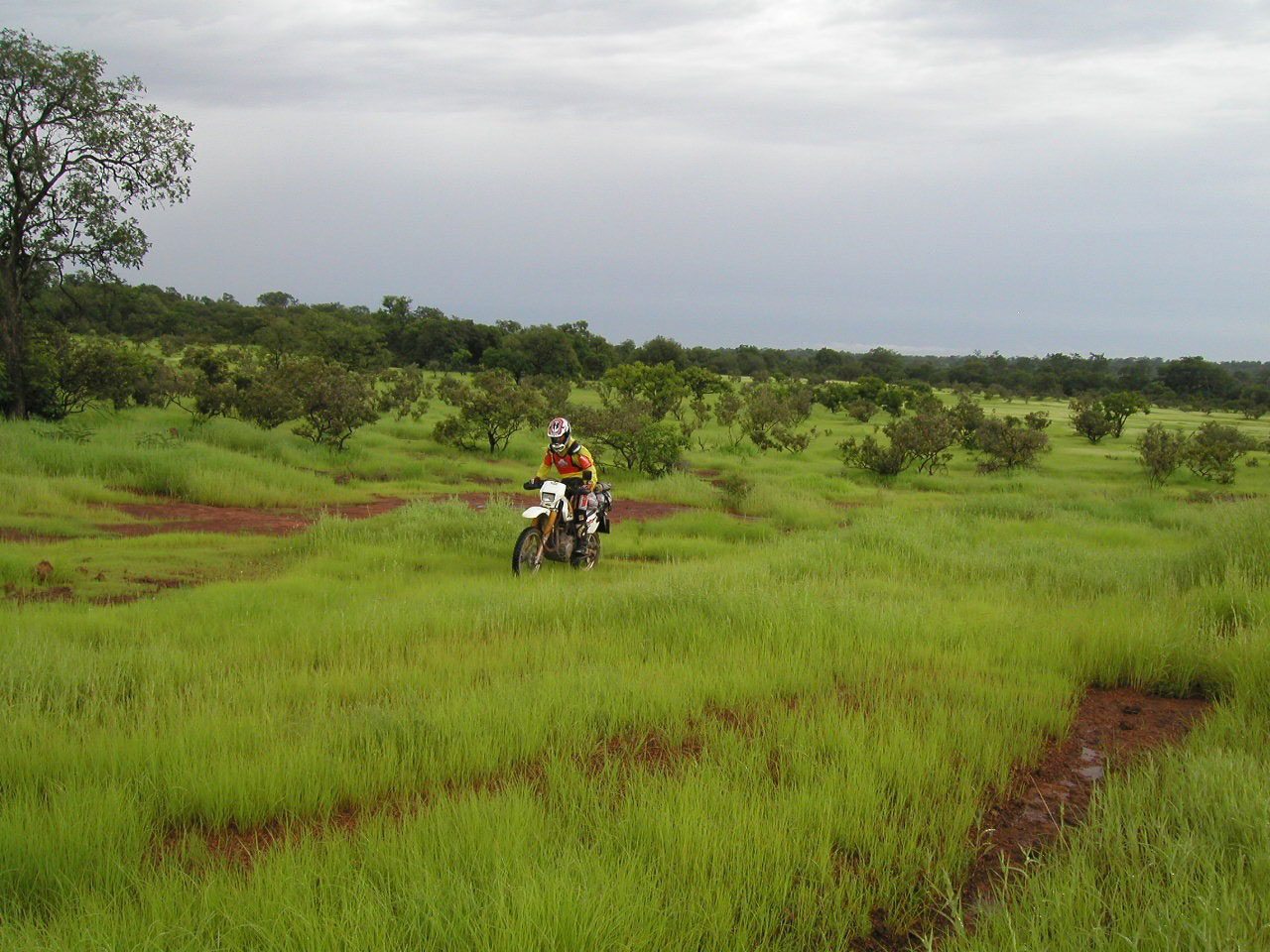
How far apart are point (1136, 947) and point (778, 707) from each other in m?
2.71

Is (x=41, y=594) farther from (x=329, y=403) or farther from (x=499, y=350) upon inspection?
(x=499, y=350)

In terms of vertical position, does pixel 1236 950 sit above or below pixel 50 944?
above

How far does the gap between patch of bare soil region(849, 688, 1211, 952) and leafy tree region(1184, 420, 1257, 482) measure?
71.5 feet

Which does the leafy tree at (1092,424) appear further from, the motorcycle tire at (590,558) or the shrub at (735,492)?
the motorcycle tire at (590,558)

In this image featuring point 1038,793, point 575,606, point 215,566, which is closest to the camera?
point 1038,793

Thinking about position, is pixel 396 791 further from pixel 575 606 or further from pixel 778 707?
pixel 575 606

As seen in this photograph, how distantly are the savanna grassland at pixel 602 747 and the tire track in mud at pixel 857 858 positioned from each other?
1.3 inches

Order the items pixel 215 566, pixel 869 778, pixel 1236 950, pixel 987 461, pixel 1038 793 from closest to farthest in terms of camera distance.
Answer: pixel 1236 950 → pixel 869 778 → pixel 1038 793 → pixel 215 566 → pixel 987 461

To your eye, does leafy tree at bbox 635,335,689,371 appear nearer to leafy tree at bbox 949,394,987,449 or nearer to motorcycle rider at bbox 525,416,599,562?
leafy tree at bbox 949,394,987,449

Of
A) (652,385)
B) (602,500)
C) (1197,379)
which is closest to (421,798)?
(602,500)

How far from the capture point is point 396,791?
171 inches

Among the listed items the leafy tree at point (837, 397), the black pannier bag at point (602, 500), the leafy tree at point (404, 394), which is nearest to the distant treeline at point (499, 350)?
the leafy tree at point (404, 394)

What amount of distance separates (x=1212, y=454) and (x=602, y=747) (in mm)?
25697

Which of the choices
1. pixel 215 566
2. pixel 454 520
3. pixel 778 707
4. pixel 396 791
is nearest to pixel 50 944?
pixel 396 791
